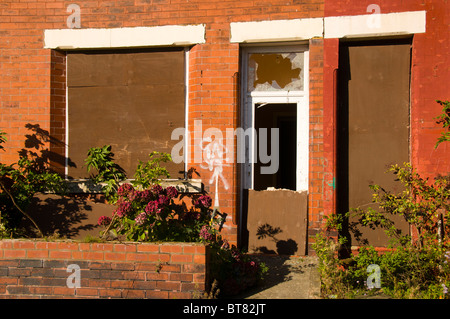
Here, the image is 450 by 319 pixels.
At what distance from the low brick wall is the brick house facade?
196cm

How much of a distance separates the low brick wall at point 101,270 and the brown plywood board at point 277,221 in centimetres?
211

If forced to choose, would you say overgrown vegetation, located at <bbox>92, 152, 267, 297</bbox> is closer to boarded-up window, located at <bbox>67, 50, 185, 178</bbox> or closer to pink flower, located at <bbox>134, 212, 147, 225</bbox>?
pink flower, located at <bbox>134, 212, 147, 225</bbox>

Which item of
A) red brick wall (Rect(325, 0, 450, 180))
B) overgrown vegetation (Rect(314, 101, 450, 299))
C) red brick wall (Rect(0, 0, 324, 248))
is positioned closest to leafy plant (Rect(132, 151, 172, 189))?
red brick wall (Rect(0, 0, 324, 248))

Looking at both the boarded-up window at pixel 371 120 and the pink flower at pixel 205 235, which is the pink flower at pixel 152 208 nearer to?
the pink flower at pixel 205 235

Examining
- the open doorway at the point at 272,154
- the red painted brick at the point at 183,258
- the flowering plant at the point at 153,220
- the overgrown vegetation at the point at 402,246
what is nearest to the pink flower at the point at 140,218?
the flowering plant at the point at 153,220

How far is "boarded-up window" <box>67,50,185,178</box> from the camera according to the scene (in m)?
7.00

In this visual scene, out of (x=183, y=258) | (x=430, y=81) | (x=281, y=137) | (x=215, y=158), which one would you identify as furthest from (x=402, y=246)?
(x=281, y=137)

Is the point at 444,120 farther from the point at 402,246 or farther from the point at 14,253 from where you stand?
the point at 14,253

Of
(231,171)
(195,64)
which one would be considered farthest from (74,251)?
(195,64)

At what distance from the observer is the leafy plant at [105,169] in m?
6.93

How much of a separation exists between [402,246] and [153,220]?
3098 millimetres

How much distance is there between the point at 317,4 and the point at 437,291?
3990 millimetres
